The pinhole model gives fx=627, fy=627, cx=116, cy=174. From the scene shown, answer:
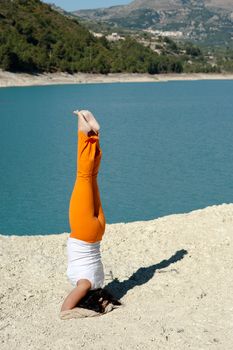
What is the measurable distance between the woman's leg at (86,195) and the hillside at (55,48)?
267 feet

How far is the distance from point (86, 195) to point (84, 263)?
0.87 meters

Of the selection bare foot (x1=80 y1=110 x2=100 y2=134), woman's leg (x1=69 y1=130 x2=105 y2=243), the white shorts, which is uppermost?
bare foot (x1=80 y1=110 x2=100 y2=134)

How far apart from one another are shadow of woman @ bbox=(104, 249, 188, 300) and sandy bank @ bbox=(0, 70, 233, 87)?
7471 centimetres

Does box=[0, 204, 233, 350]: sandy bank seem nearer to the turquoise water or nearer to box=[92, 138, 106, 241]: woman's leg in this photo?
box=[92, 138, 106, 241]: woman's leg

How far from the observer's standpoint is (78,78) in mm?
97438

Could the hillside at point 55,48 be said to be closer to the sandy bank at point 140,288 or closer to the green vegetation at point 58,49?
the green vegetation at point 58,49

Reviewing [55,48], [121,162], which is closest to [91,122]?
[121,162]

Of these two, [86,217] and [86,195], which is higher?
[86,195]

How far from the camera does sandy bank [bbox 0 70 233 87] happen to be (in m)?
85.6

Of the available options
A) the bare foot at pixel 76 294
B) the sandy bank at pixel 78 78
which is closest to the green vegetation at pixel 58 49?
the sandy bank at pixel 78 78

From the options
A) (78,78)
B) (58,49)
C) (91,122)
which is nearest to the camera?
(91,122)

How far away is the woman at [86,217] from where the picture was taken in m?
7.94

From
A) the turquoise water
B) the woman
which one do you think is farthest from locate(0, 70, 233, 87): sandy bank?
the woman

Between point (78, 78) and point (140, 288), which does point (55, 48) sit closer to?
point (78, 78)
